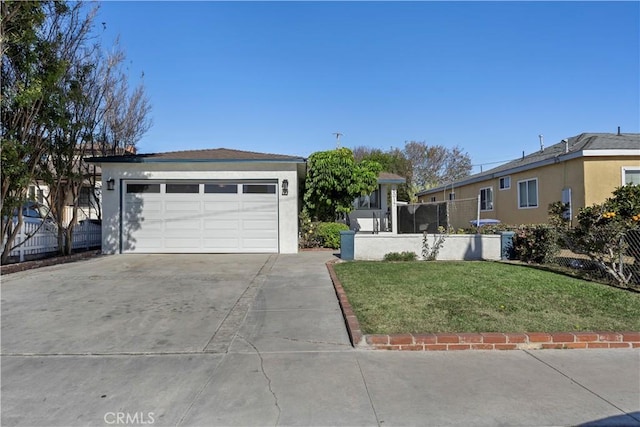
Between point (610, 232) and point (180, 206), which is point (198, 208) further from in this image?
point (610, 232)

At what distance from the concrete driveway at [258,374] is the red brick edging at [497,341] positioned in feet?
0.42

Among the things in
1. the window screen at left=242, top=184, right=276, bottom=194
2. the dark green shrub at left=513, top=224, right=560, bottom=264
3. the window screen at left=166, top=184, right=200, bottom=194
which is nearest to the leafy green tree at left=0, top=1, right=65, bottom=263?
the window screen at left=166, top=184, right=200, bottom=194

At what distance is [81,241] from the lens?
1408 cm

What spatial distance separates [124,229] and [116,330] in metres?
9.06

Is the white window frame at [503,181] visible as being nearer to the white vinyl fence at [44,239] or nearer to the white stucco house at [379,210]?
Result: the white stucco house at [379,210]

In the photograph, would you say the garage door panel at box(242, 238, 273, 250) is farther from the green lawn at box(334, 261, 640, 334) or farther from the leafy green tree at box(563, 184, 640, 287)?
the leafy green tree at box(563, 184, 640, 287)

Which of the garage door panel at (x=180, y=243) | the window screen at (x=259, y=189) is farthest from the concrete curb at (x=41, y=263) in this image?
the window screen at (x=259, y=189)

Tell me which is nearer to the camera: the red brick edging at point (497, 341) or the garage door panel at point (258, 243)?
the red brick edging at point (497, 341)

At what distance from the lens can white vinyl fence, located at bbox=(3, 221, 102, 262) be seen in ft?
36.3

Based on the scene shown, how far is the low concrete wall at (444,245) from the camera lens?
11.6 m

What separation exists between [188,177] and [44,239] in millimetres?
4518

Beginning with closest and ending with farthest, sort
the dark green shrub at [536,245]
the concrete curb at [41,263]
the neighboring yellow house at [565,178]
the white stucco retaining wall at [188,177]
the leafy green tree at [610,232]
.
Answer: the leafy green tree at [610,232] → the concrete curb at [41,263] → the dark green shrub at [536,245] → the neighboring yellow house at [565,178] → the white stucco retaining wall at [188,177]

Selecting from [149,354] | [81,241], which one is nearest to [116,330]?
[149,354]

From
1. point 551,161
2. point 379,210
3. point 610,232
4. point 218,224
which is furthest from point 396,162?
point 610,232
